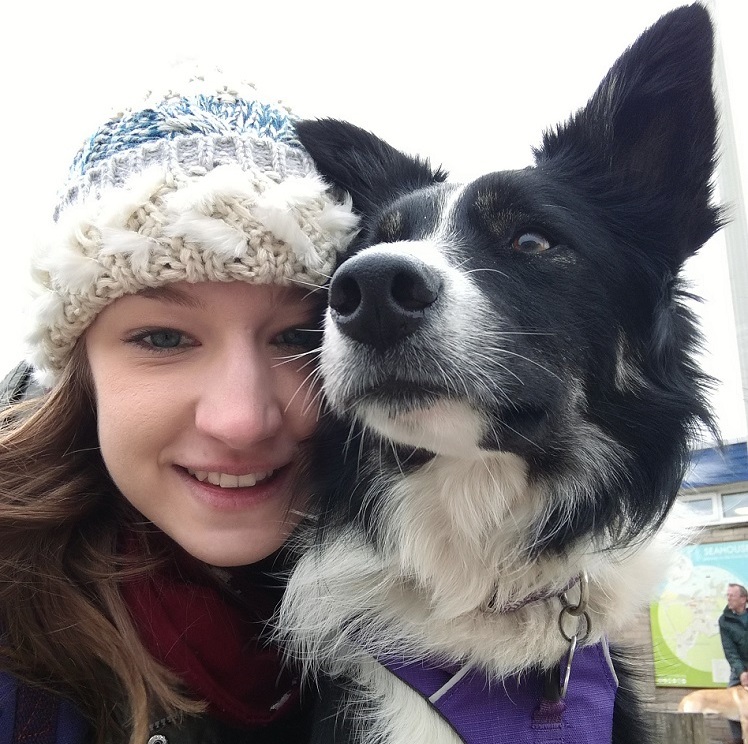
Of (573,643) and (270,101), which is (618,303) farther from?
(270,101)

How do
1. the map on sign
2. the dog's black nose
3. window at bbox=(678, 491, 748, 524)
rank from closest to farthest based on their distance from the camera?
the dog's black nose < window at bbox=(678, 491, 748, 524) < the map on sign

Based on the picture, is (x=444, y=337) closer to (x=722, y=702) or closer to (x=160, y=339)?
(x=160, y=339)

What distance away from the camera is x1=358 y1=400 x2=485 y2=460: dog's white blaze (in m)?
1.41

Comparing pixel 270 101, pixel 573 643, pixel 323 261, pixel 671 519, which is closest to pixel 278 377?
pixel 323 261

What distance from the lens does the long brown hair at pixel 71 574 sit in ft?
5.46

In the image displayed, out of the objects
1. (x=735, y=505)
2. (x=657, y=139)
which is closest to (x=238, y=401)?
(x=657, y=139)

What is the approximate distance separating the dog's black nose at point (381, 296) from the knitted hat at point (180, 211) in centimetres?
33

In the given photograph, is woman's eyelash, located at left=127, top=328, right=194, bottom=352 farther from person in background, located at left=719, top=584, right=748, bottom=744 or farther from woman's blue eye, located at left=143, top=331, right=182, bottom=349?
person in background, located at left=719, top=584, right=748, bottom=744

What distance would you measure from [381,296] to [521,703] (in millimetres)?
990

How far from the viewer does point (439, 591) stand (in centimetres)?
165

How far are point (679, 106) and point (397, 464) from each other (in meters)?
1.20

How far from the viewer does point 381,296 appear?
129 cm

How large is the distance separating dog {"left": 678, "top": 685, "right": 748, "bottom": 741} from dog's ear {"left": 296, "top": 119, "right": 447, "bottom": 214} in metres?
6.71

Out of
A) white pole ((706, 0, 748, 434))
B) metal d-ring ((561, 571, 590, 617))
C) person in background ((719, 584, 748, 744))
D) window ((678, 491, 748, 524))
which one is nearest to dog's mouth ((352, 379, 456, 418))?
metal d-ring ((561, 571, 590, 617))
